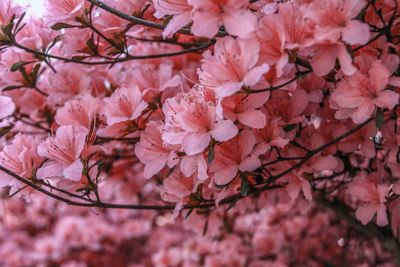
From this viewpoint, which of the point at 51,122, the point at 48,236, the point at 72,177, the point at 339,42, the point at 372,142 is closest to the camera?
the point at 339,42

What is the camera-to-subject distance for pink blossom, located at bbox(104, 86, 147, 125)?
1.18m

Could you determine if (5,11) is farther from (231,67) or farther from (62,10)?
(231,67)

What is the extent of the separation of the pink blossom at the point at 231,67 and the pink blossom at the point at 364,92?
0.53ft

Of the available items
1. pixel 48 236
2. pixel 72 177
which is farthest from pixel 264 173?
pixel 48 236

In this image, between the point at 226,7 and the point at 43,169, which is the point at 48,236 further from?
the point at 226,7

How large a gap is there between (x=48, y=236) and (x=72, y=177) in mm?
3184

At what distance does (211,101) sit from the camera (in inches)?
38.9

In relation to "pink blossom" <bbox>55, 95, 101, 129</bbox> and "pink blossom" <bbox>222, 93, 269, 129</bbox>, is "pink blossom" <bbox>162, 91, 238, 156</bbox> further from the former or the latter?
"pink blossom" <bbox>55, 95, 101, 129</bbox>

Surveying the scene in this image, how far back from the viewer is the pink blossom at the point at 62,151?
43.6 inches

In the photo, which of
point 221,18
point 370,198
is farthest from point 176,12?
point 370,198

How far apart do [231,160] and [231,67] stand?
189mm

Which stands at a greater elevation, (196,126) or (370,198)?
(196,126)

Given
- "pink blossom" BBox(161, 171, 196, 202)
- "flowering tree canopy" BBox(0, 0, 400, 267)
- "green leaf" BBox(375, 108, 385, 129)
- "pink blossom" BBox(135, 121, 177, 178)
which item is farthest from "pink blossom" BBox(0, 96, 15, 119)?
"green leaf" BBox(375, 108, 385, 129)

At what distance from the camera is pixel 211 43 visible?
51.3 inches
